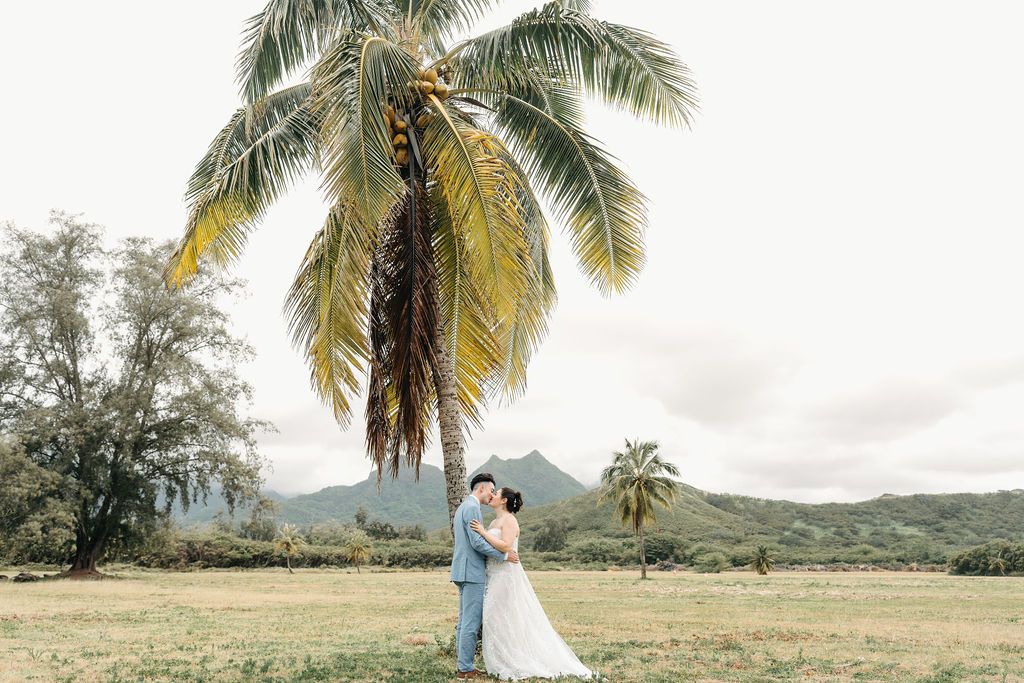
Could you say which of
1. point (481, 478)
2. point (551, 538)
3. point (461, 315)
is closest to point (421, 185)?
point (461, 315)

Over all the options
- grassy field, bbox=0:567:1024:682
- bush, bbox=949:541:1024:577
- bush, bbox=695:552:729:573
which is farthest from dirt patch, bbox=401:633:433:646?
bush, bbox=695:552:729:573

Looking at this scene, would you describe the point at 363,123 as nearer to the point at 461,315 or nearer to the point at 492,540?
the point at 461,315

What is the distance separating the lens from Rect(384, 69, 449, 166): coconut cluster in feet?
31.0

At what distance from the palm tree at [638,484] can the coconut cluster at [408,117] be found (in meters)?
39.4

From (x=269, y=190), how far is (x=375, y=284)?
2.17 m

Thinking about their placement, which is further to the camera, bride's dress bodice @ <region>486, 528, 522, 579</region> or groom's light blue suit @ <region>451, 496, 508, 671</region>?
bride's dress bodice @ <region>486, 528, 522, 579</region>

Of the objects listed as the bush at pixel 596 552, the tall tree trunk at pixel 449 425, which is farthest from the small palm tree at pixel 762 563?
the tall tree trunk at pixel 449 425

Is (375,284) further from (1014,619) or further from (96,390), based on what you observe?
(96,390)

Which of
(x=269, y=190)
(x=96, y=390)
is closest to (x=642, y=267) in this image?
(x=269, y=190)

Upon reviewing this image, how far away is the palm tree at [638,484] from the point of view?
4659 centimetres

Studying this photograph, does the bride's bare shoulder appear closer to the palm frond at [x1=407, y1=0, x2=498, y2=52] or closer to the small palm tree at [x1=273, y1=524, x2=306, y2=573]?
the palm frond at [x1=407, y1=0, x2=498, y2=52]

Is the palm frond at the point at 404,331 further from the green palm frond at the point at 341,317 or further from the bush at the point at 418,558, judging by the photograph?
the bush at the point at 418,558

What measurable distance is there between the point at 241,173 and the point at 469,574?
19.6 feet

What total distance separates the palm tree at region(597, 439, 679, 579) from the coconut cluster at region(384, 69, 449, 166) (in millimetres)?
39365
